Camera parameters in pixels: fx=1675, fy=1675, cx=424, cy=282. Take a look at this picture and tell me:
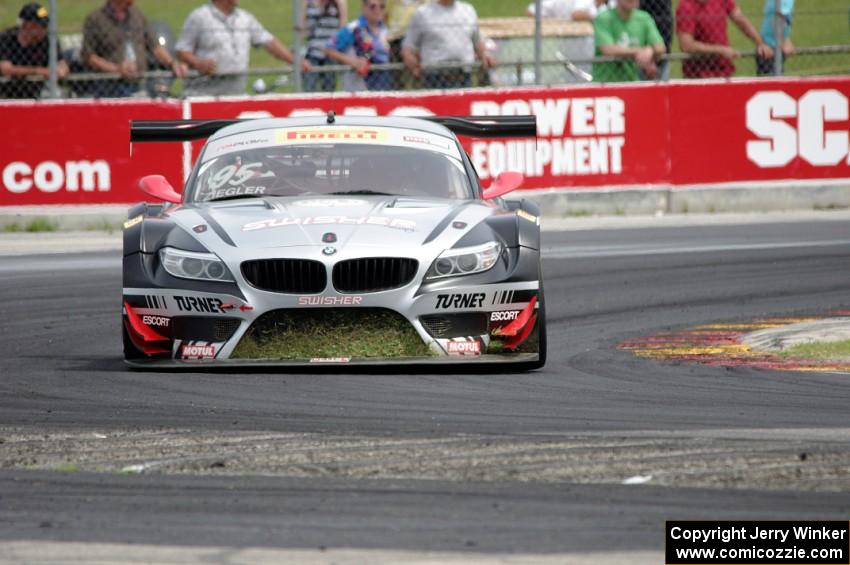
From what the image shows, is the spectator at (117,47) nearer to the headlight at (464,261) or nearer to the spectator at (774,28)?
the spectator at (774,28)

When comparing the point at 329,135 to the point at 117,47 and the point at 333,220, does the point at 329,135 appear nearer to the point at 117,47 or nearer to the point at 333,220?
the point at 333,220

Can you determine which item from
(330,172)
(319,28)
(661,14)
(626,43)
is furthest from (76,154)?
(330,172)

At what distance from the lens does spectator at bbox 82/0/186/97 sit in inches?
656

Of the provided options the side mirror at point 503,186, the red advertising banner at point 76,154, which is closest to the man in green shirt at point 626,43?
the red advertising banner at point 76,154

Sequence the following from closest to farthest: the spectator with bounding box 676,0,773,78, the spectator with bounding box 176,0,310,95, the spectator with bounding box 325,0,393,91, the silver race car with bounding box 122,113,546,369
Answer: the silver race car with bounding box 122,113,546,369
the spectator with bounding box 176,0,310,95
the spectator with bounding box 325,0,393,91
the spectator with bounding box 676,0,773,78

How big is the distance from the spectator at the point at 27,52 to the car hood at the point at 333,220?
317 inches

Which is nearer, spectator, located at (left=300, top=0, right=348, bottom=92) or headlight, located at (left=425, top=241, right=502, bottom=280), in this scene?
headlight, located at (left=425, top=241, right=502, bottom=280)

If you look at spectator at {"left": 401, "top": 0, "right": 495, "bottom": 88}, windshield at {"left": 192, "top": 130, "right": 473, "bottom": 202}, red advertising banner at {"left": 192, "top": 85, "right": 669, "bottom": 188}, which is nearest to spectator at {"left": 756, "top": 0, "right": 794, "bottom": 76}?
red advertising banner at {"left": 192, "top": 85, "right": 669, "bottom": 188}

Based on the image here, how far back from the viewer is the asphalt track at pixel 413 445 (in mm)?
4973

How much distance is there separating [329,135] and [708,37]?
887 centimetres

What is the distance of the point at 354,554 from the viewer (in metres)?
4.67

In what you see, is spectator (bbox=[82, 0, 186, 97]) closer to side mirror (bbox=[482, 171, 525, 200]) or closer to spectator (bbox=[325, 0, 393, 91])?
spectator (bbox=[325, 0, 393, 91])

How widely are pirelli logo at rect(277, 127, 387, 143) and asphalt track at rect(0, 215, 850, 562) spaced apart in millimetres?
1560

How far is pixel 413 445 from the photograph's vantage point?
6.27m
